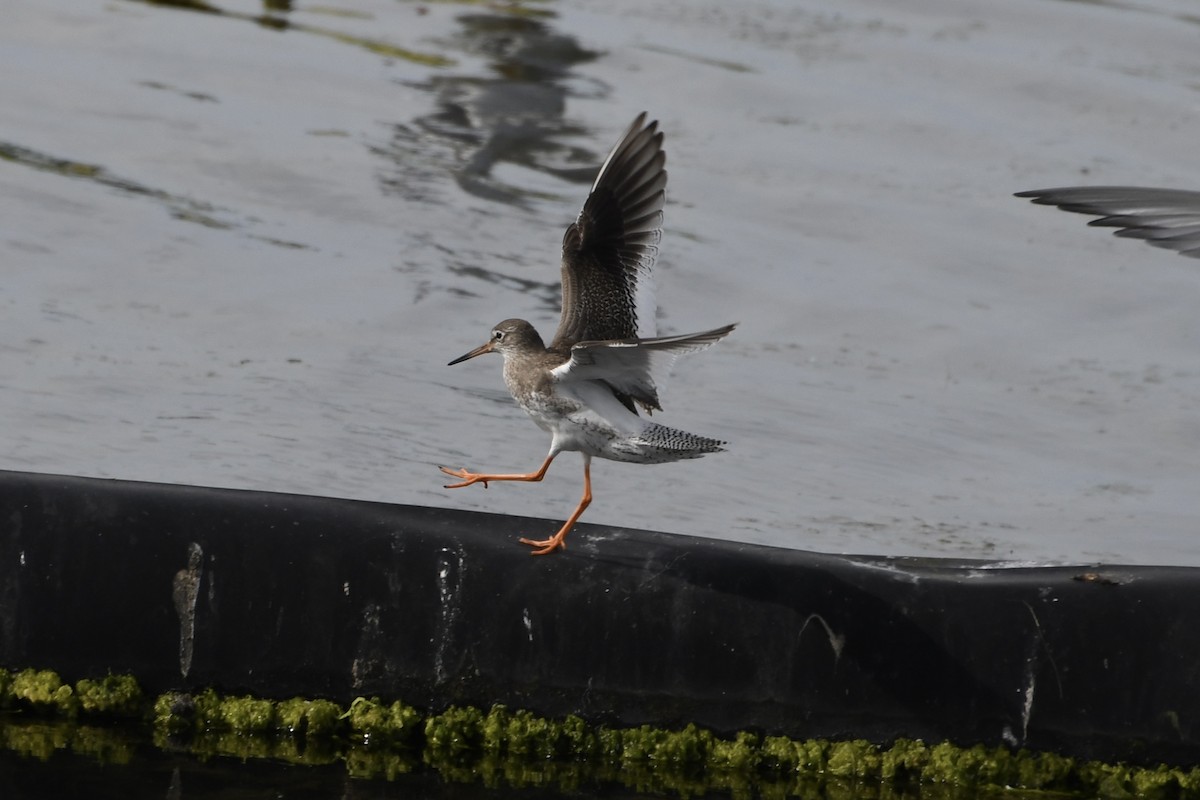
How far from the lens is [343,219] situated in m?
11.1

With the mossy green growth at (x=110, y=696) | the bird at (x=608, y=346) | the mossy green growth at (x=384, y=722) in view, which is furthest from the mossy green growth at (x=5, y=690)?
the bird at (x=608, y=346)

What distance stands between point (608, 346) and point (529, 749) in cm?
124

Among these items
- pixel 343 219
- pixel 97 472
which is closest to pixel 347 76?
pixel 343 219

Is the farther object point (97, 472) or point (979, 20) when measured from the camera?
point (979, 20)

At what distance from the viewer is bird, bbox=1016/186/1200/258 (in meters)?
5.78

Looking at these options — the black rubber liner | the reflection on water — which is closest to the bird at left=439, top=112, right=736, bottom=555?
the black rubber liner

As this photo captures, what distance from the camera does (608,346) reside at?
17.0 ft

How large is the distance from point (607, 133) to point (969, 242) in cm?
297

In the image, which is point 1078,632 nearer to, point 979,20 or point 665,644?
point 665,644

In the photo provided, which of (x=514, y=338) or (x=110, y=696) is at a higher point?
(x=514, y=338)

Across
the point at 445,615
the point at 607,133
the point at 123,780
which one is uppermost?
the point at 607,133

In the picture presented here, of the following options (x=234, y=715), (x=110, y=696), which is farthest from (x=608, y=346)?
(x=110, y=696)

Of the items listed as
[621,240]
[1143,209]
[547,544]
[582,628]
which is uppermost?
[1143,209]

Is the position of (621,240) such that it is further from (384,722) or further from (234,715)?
(234,715)
